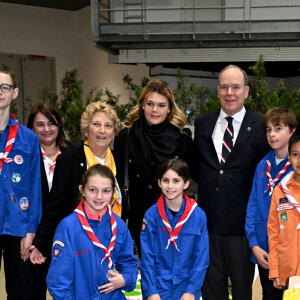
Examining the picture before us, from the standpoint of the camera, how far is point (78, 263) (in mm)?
2229

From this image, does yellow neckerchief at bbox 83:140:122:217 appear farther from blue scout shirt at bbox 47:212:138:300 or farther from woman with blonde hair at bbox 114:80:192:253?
blue scout shirt at bbox 47:212:138:300

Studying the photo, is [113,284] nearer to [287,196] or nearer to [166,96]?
[287,196]

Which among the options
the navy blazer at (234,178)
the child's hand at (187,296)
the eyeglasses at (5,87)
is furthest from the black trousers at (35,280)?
the navy blazer at (234,178)

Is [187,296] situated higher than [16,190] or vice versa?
[16,190]

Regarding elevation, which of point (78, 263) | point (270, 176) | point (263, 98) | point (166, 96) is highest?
point (263, 98)

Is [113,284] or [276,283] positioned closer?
[113,284]

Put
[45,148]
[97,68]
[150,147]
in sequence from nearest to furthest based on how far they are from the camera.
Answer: [150,147] → [45,148] → [97,68]

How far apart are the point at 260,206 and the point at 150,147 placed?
0.89 metres

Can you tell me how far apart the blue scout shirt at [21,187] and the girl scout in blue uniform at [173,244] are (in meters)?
0.76

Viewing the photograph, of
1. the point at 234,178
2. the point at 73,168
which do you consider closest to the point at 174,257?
the point at 234,178

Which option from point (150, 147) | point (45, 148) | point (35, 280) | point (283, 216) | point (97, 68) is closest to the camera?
point (283, 216)

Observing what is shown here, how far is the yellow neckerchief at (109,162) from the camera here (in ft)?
8.55

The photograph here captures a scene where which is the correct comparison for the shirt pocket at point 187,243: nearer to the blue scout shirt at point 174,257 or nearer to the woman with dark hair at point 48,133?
the blue scout shirt at point 174,257

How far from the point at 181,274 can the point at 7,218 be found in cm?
118
